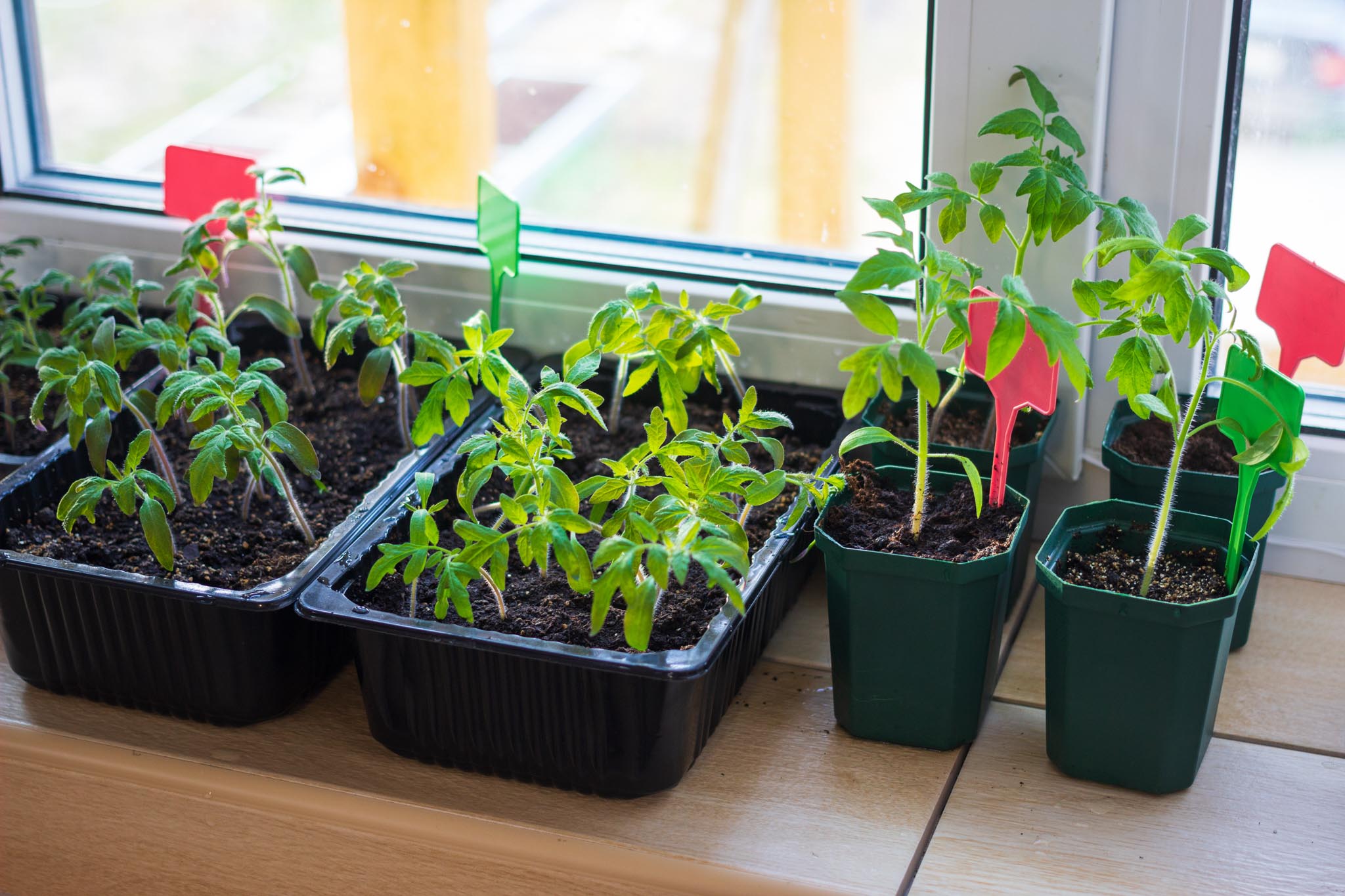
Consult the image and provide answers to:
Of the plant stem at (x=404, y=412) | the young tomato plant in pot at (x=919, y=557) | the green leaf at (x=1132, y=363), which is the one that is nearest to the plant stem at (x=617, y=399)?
the plant stem at (x=404, y=412)

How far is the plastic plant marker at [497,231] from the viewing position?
1305 millimetres

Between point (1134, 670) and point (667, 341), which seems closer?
point (1134, 670)

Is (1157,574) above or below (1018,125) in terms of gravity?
below

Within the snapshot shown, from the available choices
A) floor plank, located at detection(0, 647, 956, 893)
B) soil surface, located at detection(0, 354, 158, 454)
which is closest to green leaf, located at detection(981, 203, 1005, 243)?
floor plank, located at detection(0, 647, 956, 893)

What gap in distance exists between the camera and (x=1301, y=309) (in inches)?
40.5

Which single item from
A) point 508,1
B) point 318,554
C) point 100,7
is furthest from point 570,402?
point 100,7

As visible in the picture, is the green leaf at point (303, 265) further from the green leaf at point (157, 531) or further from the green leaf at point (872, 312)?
the green leaf at point (872, 312)

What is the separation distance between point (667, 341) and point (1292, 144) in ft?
2.06

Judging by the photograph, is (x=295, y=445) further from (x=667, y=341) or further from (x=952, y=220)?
(x=952, y=220)

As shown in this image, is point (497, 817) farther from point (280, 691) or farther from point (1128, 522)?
point (1128, 522)

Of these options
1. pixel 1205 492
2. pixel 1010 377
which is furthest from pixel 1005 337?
pixel 1205 492

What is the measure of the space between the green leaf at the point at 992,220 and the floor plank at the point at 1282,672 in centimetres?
41

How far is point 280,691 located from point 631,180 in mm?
704

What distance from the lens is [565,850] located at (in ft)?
3.18
